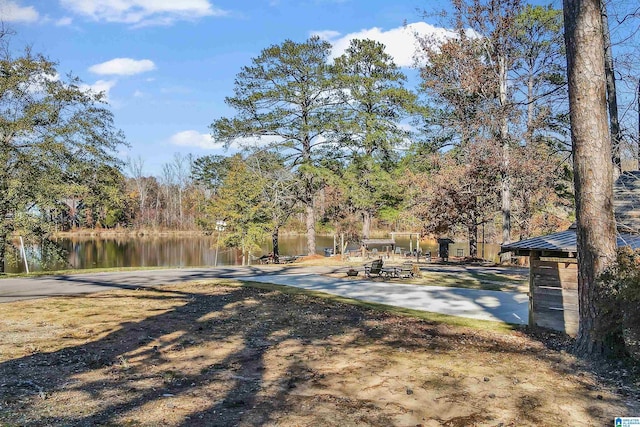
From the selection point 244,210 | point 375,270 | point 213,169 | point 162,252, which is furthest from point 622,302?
point 162,252

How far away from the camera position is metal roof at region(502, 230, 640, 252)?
814 centimetres

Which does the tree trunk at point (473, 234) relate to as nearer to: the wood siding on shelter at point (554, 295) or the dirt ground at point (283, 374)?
the dirt ground at point (283, 374)

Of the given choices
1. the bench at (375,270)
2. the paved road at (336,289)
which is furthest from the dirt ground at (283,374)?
the bench at (375,270)

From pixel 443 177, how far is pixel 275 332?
18.7 m

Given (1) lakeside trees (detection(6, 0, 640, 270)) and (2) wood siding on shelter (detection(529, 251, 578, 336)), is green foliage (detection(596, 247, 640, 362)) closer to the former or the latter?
(2) wood siding on shelter (detection(529, 251, 578, 336))

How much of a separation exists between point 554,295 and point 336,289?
302 inches

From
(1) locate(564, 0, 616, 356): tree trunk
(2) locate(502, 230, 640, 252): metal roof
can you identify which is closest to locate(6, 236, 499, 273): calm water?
(2) locate(502, 230, 640, 252): metal roof

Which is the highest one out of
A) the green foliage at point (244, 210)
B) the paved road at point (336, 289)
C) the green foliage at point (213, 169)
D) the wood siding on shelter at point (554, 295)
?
the green foliage at point (213, 169)

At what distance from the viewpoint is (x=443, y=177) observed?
Answer: 25156 mm

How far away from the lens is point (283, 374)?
6.09 metres

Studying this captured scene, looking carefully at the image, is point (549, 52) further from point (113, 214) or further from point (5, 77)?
point (113, 214)

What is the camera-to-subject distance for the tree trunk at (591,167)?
22.2 ft

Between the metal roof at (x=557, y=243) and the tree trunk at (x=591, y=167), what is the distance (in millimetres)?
1051

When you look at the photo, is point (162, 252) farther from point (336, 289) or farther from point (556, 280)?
point (556, 280)
